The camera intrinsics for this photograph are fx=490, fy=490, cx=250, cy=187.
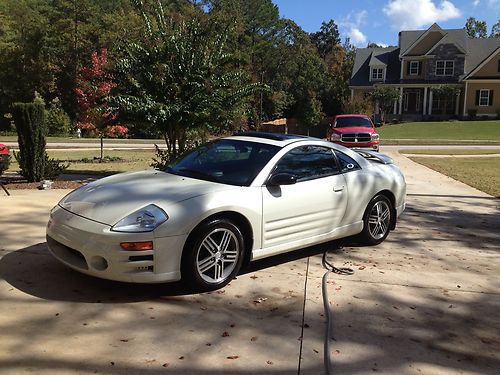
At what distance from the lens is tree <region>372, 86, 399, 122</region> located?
46750 millimetres

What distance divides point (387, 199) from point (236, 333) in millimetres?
3455

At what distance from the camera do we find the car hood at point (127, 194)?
4.30 metres

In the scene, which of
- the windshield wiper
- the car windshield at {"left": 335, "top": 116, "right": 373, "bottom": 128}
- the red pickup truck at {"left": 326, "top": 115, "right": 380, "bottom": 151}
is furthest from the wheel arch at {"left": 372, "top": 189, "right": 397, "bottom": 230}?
the car windshield at {"left": 335, "top": 116, "right": 373, "bottom": 128}

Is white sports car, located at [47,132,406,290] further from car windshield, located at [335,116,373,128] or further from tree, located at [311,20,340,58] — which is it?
tree, located at [311,20,340,58]

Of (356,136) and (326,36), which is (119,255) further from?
(326,36)

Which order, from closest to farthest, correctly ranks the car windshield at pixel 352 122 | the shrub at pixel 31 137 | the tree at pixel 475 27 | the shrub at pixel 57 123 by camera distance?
the shrub at pixel 31 137 → the car windshield at pixel 352 122 → the shrub at pixel 57 123 → the tree at pixel 475 27

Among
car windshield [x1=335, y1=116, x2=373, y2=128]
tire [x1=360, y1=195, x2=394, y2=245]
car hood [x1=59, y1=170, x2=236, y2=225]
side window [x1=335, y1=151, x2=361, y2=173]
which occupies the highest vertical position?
car windshield [x1=335, y1=116, x2=373, y2=128]

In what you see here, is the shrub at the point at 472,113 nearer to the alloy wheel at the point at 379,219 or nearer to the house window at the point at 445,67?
the house window at the point at 445,67

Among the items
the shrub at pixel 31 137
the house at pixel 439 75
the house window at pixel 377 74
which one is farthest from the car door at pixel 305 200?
the house window at pixel 377 74

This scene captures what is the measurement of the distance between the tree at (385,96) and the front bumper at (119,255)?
45621 millimetres

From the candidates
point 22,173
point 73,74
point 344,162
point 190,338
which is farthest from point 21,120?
point 73,74

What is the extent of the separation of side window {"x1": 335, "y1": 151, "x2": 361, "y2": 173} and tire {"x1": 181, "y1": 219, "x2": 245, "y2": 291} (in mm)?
1907

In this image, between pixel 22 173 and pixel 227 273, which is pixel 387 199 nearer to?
pixel 227 273

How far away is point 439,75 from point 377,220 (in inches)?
1920
